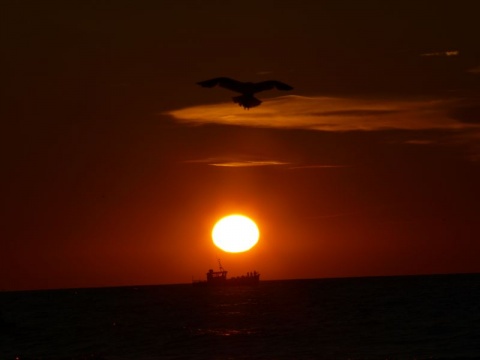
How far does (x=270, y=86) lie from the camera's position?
37531mm

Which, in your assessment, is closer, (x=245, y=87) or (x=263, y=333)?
(x=245, y=87)

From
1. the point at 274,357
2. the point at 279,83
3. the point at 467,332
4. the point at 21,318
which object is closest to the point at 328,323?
the point at 467,332

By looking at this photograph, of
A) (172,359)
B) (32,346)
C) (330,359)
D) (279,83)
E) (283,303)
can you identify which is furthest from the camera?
(283,303)

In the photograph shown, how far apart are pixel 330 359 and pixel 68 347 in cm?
2459

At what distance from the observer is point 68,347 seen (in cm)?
7944

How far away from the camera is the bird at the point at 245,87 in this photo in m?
36.1

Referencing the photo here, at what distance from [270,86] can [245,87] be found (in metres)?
1.00

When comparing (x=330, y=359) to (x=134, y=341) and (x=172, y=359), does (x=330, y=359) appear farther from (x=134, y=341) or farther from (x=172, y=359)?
(x=134, y=341)

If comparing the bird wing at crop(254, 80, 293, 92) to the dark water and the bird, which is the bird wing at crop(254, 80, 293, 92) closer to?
the bird

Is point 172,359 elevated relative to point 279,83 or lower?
lower

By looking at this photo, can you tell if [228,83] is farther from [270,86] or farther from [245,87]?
[270,86]

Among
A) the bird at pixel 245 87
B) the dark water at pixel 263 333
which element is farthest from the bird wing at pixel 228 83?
the dark water at pixel 263 333

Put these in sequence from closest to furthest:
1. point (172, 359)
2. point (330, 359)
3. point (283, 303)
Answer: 1. point (330, 359)
2. point (172, 359)
3. point (283, 303)

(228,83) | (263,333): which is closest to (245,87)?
(228,83)
